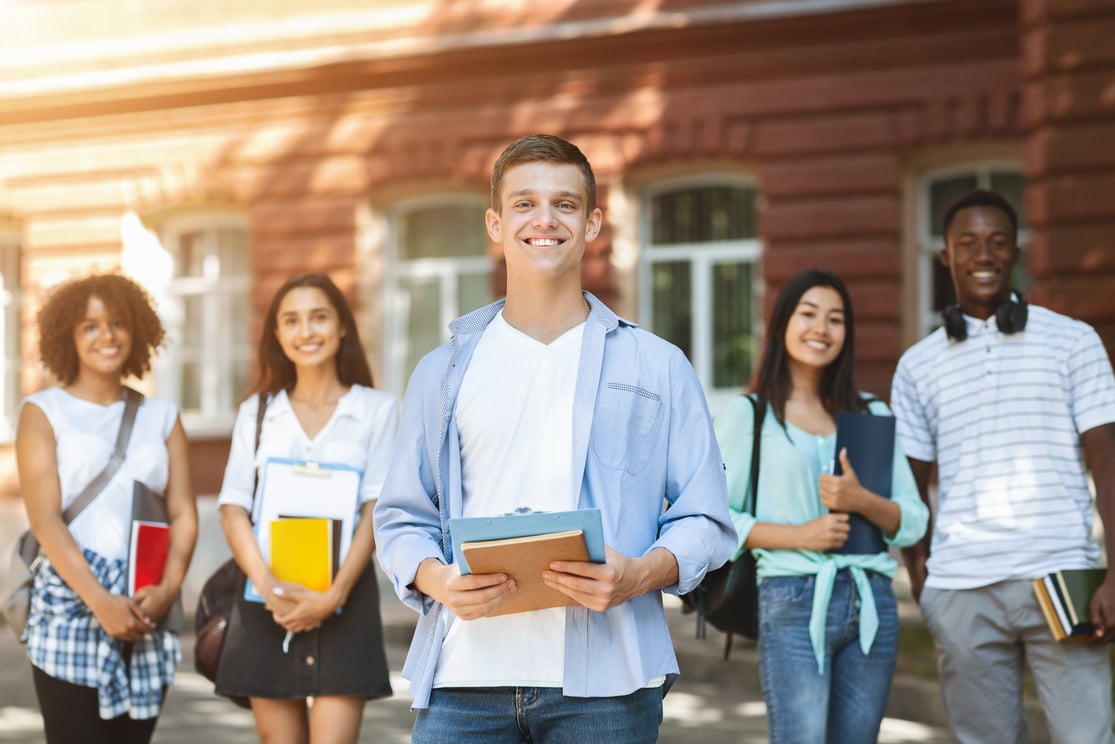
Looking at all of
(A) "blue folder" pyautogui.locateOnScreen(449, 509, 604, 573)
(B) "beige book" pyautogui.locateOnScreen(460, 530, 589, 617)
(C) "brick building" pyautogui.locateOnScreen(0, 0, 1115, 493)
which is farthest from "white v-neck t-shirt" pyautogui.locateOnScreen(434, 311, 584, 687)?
(C) "brick building" pyautogui.locateOnScreen(0, 0, 1115, 493)

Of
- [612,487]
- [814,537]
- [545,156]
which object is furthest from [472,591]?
[814,537]

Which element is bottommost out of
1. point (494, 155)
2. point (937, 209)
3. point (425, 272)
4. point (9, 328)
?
point (9, 328)

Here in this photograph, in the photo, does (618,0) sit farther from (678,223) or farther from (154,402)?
(154,402)

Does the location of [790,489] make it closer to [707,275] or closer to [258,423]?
[258,423]

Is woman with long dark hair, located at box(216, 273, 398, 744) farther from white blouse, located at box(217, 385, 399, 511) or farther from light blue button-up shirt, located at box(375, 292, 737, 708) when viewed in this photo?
light blue button-up shirt, located at box(375, 292, 737, 708)

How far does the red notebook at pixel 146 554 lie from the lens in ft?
15.1

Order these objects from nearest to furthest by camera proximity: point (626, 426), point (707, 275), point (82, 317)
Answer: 1. point (626, 426)
2. point (82, 317)
3. point (707, 275)

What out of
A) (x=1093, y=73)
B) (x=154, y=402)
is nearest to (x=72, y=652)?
(x=154, y=402)

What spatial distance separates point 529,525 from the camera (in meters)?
2.59

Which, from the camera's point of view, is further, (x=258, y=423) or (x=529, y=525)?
(x=258, y=423)

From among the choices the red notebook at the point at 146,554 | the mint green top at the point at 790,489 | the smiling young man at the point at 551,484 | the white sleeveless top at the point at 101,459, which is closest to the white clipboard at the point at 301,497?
the red notebook at the point at 146,554

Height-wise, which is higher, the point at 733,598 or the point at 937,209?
A: the point at 937,209

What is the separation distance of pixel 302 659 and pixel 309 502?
484mm

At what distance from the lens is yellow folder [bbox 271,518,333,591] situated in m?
4.48
